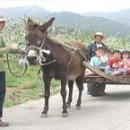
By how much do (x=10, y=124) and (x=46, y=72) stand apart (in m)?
1.39

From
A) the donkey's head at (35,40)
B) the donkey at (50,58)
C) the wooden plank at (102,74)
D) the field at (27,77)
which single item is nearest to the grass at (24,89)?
the field at (27,77)

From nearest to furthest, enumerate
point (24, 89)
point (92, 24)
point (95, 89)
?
point (95, 89), point (24, 89), point (92, 24)

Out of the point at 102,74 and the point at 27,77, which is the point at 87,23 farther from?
the point at 102,74

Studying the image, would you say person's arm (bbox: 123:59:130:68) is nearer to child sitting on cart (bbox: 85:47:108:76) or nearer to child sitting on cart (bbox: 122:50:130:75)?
child sitting on cart (bbox: 122:50:130:75)

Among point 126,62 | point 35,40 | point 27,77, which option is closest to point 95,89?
point 126,62

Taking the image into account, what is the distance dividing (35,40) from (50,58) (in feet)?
2.08

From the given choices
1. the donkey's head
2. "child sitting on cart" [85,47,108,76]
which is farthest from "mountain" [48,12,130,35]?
the donkey's head

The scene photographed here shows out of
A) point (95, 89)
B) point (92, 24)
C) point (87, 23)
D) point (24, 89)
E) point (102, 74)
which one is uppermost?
point (102, 74)

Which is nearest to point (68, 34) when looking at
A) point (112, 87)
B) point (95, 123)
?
point (112, 87)

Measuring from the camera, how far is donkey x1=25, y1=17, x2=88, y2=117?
10953 millimetres

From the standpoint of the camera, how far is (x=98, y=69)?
540 inches

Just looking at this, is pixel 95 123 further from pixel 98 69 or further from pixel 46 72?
pixel 98 69

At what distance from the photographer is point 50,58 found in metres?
11.5

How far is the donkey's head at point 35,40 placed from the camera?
1081 centimetres
